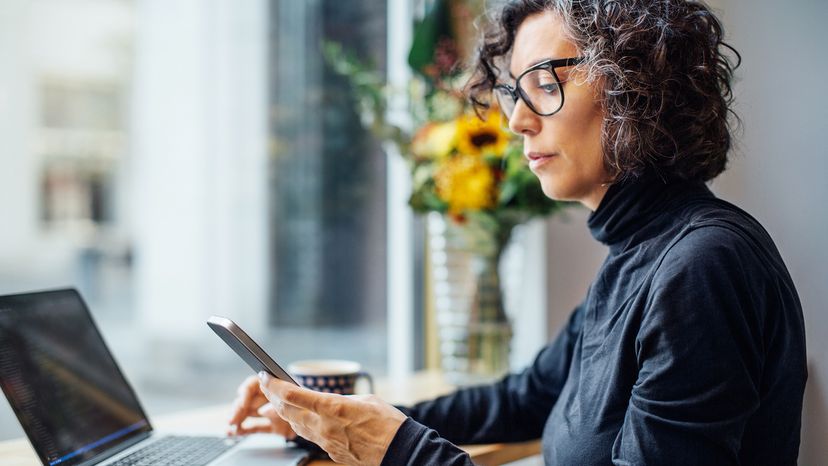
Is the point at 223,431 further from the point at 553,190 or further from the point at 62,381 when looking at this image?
the point at 553,190

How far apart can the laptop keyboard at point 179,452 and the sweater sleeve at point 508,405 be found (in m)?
0.28

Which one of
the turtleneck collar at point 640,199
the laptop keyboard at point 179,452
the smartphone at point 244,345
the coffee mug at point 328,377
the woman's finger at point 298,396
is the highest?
the turtleneck collar at point 640,199

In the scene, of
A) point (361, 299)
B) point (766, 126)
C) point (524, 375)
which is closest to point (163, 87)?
point (361, 299)

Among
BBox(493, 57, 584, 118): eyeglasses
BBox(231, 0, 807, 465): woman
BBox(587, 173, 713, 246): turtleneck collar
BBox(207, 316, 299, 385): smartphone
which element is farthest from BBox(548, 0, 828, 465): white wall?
BBox(207, 316, 299, 385): smartphone

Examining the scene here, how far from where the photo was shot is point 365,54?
2049mm

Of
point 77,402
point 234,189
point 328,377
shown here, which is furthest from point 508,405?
point 234,189

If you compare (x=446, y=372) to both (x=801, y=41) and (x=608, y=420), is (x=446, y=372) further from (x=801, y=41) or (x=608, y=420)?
(x=801, y=41)

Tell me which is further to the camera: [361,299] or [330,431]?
[361,299]

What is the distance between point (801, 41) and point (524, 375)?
0.65 m

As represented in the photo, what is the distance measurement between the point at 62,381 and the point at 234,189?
1.24 m

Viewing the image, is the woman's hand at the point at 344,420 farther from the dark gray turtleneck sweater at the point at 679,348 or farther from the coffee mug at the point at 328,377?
the coffee mug at the point at 328,377

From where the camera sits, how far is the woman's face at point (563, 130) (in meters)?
0.93

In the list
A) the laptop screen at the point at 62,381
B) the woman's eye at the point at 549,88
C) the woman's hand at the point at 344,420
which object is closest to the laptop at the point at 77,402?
the laptop screen at the point at 62,381

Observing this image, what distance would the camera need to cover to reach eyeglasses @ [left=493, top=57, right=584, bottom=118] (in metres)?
0.93
